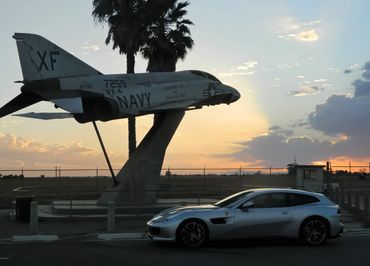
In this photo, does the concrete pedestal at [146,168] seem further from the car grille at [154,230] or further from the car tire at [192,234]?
the car tire at [192,234]

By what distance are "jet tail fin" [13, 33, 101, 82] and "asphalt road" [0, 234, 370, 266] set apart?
7898 mm

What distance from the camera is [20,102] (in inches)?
794

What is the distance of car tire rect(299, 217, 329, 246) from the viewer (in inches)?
481

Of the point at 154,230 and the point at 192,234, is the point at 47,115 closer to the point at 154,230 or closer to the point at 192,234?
the point at 154,230

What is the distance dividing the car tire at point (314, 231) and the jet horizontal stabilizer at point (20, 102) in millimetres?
11399

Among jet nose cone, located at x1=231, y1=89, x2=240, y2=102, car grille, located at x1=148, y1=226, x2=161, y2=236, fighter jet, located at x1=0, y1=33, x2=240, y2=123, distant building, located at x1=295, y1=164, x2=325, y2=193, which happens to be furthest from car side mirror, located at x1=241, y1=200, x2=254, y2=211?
distant building, located at x1=295, y1=164, x2=325, y2=193

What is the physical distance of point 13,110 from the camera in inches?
812

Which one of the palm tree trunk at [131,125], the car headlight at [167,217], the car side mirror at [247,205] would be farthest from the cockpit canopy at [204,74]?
the car headlight at [167,217]

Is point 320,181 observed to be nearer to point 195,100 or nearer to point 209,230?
point 195,100

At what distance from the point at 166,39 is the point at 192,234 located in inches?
833

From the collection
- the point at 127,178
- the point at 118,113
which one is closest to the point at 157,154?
the point at 127,178

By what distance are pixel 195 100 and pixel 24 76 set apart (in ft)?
24.0

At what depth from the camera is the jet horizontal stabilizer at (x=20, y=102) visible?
19.7 m

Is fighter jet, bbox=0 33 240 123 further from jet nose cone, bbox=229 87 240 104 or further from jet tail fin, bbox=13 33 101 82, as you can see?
jet nose cone, bbox=229 87 240 104
